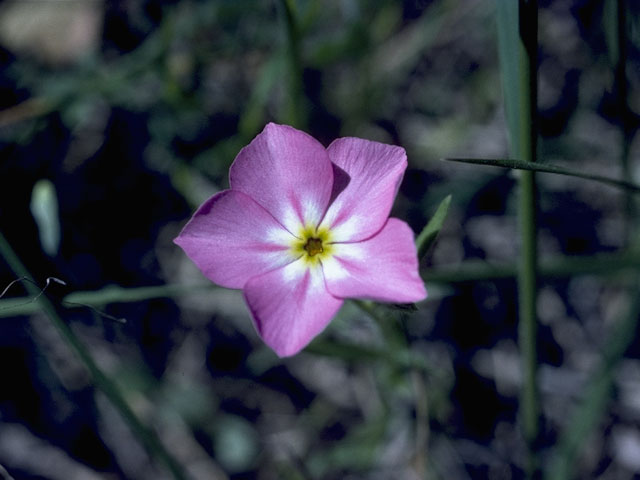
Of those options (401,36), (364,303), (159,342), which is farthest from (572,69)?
(159,342)

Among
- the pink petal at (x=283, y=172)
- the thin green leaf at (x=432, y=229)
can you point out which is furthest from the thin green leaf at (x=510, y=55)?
the pink petal at (x=283, y=172)

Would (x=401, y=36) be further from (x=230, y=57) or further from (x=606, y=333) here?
(x=606, y=333)

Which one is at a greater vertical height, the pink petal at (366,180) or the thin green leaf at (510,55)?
the thin green leaf at (510,55)

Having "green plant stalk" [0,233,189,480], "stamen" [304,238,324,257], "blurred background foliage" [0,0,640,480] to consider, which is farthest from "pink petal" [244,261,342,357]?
"blurred background foliage" [0,0,640,480]

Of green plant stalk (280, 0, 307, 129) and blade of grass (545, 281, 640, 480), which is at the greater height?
green plant stalk (280, 0, 307, 129)

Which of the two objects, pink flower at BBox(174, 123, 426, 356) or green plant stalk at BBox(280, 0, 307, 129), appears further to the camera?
green plant stalk at BBox(280, 0, 307, 129)

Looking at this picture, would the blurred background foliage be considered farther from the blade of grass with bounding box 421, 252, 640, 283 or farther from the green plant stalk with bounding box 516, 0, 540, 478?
the green plant stalk with bounding box 516, 0, 540, 478

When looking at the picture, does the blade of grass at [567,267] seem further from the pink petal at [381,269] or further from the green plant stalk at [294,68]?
the green plant stalk at [294,68]
